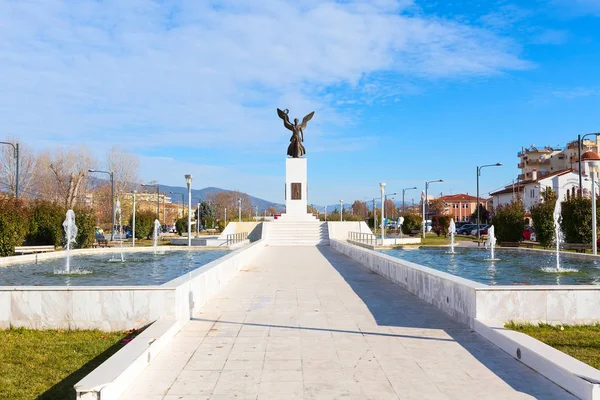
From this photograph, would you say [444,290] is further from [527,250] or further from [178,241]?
[178,241]

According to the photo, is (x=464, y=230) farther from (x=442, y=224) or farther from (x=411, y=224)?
(x=442, y=224)

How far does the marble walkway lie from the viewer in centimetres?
483

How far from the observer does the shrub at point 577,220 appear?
74.4 feet

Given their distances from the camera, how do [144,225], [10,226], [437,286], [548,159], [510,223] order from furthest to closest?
[548,159] → [144,225] → [510,223] → [10,226] → [437,286]

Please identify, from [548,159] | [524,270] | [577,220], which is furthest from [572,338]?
[548,159]

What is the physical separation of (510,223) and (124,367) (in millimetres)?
26891

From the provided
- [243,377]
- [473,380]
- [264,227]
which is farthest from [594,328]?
[264,227]

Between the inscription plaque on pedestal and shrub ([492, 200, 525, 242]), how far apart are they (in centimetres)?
1732

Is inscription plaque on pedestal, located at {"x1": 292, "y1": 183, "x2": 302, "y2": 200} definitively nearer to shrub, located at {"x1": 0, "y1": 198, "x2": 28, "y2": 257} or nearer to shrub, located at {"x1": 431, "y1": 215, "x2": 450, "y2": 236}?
shrub, located at {"x1": 431, "y1": 215, "x2": 450, "y2": 236}

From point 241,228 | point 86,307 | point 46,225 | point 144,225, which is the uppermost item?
point 46,225

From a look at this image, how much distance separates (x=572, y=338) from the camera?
663 centimetres

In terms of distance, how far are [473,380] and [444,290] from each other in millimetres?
3619

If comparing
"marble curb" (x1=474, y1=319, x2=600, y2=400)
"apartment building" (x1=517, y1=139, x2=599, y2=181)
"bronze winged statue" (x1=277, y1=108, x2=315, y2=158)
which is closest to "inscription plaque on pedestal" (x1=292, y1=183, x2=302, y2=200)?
"bronze winged statue" (x1=277, y1=108, x2=315, y2=158)

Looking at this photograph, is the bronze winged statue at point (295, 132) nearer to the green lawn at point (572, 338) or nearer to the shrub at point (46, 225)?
the shrub at point (46, 225)
